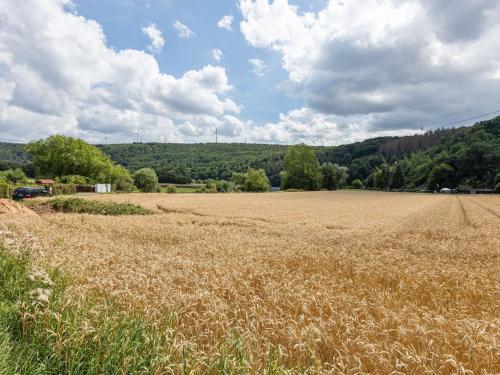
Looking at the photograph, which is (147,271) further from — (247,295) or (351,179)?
(351,179)

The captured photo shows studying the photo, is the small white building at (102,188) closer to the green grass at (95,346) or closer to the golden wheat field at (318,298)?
the golden wheat field at (318,298)

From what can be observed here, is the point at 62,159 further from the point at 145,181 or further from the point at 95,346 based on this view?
the point at 95,346

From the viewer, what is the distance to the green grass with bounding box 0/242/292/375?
3.54 metres

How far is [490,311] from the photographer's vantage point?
5938mm

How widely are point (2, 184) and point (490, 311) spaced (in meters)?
55.2

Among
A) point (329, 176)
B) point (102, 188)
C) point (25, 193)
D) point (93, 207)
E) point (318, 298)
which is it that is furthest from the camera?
point (329, 176)

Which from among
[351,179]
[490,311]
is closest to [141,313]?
[490,311]

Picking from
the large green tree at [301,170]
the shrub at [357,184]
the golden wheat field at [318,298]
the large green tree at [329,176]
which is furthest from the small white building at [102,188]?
the shrub at [357,184]

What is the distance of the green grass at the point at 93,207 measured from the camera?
1293 inches

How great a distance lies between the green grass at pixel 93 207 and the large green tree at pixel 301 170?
74.2 metres

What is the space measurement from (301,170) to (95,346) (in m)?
102

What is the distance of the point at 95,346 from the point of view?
3926mm

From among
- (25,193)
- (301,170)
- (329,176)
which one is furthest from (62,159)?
(329,176)

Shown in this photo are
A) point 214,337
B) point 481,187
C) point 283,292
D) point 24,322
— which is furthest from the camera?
point 481,187
